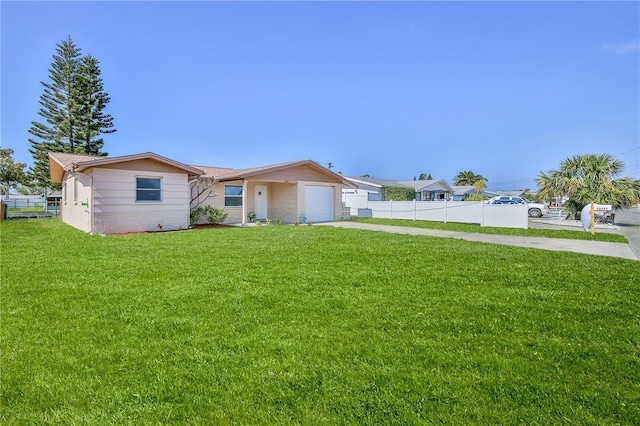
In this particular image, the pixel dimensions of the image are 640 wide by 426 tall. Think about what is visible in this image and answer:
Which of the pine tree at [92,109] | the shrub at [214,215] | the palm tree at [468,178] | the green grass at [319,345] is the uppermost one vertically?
the pine tree at [92,109]

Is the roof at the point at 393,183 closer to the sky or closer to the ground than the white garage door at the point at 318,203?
closer to the sky

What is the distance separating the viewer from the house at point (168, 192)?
12234mm

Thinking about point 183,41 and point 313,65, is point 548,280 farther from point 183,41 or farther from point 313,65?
point 313,65

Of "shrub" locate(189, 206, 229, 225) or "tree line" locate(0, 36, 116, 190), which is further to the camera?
"tree line" locate(0, 36, 116, 190)

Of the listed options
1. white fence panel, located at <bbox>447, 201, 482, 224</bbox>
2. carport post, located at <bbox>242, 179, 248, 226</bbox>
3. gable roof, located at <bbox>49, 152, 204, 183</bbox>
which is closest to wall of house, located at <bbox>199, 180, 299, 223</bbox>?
carport post, located at <bbox>242, 179, 248, 226</bbox>

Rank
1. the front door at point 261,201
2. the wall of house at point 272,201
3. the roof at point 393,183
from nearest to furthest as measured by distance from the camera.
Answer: the wall of house at point 272,201 < the front door at point 261,201 < the roof at point 393,183

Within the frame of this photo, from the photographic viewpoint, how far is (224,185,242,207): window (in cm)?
1742

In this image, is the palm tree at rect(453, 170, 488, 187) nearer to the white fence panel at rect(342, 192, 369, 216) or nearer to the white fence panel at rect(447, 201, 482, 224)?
the white fence panel at rect(342, 192, 369, 216)

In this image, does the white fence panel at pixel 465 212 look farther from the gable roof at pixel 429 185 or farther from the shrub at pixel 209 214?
the gable roof at pixel 429 185

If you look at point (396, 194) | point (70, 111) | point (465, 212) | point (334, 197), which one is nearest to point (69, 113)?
point (70, 111)

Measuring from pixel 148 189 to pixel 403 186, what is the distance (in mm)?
26125

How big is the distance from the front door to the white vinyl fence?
7.89m

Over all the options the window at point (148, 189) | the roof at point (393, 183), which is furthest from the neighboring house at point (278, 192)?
the roof at point (393, 183)

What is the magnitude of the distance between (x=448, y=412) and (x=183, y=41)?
601 inches
